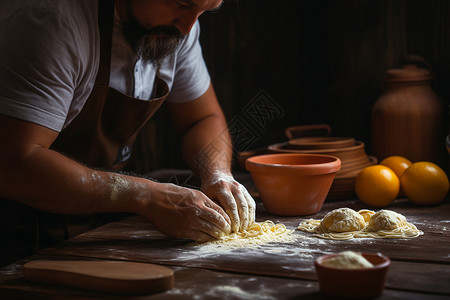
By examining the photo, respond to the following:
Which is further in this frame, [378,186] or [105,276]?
[378,186]

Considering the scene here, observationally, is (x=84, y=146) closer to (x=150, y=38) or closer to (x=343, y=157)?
(x=150, y=38)

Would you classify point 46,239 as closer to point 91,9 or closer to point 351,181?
point 91,9

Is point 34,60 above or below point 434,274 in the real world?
above

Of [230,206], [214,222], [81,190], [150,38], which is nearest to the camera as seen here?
[81,190]

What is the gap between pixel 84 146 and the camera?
205cm

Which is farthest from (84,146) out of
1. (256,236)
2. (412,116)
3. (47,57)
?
(412,116)

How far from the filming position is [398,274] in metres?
1.33

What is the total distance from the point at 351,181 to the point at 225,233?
77 cm

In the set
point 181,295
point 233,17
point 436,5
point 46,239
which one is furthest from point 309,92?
point 181,295

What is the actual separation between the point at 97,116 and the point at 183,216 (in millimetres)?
575

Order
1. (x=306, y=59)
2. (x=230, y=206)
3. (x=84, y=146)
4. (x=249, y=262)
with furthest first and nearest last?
(x=306, y=59) → (x=84, y=146) → (x=230, y=206) → (x=249, y=262)

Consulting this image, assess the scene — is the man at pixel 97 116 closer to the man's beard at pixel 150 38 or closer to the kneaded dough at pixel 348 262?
the man's beard at pixel 150 38

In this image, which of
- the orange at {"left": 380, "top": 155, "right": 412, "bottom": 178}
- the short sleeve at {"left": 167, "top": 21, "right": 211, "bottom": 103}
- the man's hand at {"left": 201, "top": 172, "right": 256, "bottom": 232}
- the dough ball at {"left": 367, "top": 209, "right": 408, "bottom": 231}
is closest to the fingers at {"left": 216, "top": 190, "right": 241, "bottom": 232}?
the man's hand at {"left": 201, "top": 172, "right": 256, "bottom": 232}

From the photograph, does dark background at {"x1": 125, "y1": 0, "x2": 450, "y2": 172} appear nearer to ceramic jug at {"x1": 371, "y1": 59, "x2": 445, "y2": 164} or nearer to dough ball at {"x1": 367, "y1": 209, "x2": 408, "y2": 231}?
ceramic jug at {"x1": 371, "y1": 59, "x2": 445, "y2": 164}
